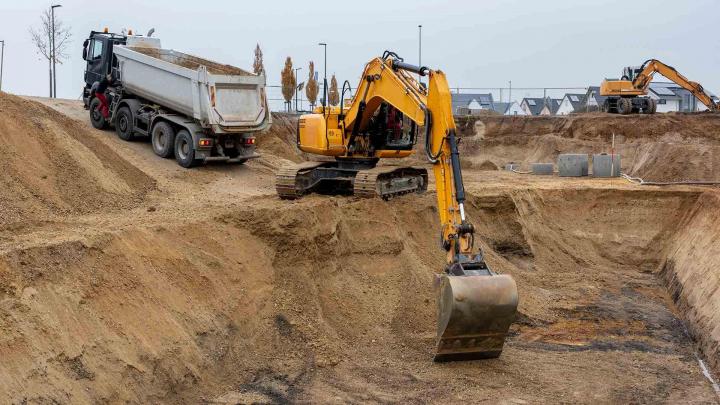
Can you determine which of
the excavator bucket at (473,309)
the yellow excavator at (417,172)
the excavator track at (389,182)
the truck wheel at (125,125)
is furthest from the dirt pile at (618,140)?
the excavator bucket at (473,309)

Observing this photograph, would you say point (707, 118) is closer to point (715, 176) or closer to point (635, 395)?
point (715, 176)

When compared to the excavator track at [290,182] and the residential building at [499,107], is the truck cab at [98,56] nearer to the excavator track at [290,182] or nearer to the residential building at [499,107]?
the excavator track at [290,182]

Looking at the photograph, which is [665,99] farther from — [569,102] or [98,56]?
[98,56]

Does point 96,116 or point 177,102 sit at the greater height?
point 177,102

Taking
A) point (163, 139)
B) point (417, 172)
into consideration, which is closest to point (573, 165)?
point (417, 172)

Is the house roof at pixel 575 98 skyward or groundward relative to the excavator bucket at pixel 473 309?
skyward

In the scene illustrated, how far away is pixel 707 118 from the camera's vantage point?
3622cm

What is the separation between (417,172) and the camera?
717 inches

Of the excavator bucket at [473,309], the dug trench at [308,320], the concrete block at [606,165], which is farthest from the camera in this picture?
the concrete block at [606,165]

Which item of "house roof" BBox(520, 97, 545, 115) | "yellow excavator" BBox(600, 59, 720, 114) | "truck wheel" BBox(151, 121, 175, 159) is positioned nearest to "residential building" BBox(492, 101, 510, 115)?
→ "house roof" BBox(520, 97, 545, 115)

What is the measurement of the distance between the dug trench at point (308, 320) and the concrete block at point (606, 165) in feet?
29.9

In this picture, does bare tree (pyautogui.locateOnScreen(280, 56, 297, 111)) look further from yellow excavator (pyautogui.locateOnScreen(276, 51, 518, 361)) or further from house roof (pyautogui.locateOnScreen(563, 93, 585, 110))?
house roof (pyautogui.locateOnScreen(563, 93, 585, 110))

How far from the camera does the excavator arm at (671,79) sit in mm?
39719

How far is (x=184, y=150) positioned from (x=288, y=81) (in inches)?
977
